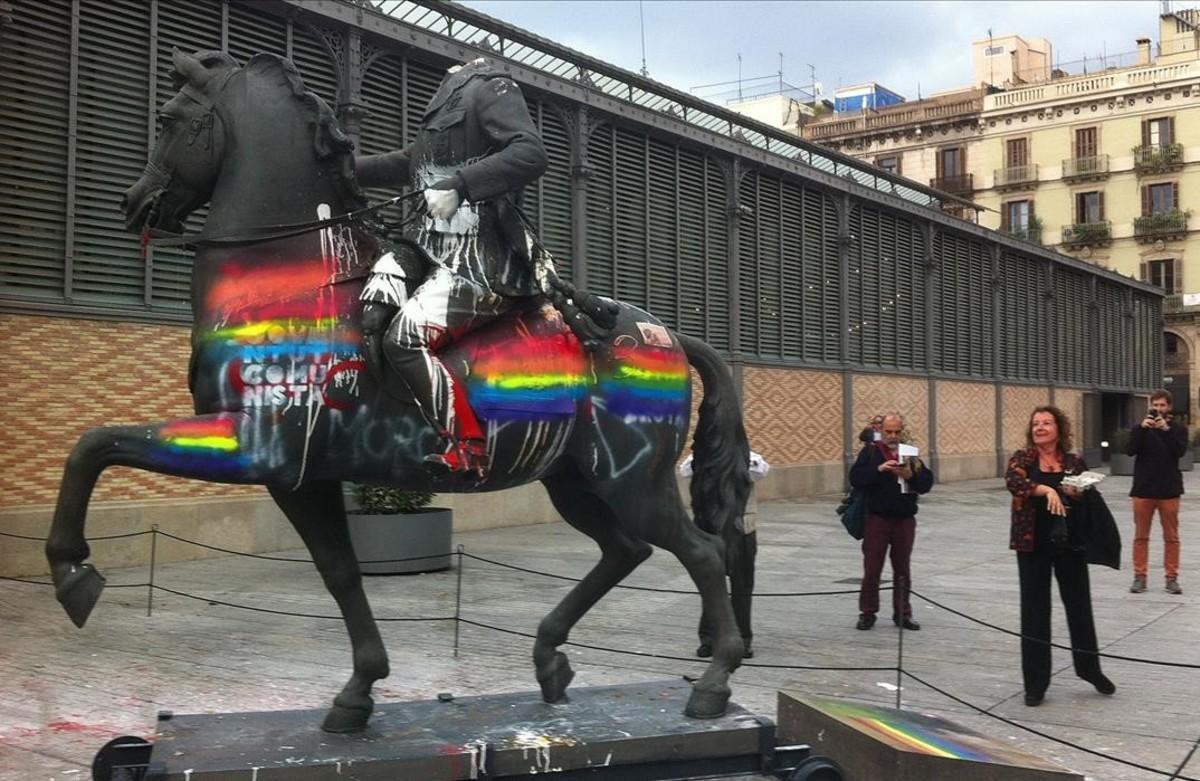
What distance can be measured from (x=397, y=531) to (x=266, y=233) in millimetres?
8265

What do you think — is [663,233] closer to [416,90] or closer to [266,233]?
[416,90]

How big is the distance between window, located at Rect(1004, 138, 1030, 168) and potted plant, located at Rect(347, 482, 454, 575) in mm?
44305

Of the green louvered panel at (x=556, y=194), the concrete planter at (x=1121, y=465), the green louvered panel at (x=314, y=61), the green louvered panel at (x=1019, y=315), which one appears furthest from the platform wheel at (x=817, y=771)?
the concrete planter at (x=1121, y=465)

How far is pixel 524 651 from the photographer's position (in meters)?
8.20

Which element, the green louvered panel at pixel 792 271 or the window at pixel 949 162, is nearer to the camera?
the green louvered panel at pixel 792 271

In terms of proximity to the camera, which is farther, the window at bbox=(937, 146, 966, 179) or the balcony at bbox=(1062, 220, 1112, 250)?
the window at bbox=(937, 146, 966, 179)

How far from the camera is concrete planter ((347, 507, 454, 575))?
39.2ft

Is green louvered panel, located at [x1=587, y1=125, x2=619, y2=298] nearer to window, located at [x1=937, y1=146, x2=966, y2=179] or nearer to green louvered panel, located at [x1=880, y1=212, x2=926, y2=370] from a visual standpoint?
green louvered panel, located at [x1=880, y1=212, x2=926, y2=370]

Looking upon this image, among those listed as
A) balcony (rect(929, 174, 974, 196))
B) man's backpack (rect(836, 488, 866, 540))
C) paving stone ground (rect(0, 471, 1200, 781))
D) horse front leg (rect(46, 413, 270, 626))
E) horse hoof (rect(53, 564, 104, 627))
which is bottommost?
paving stone ground (rect(0, 471, 1200, 781))

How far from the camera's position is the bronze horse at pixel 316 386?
12.9 feet

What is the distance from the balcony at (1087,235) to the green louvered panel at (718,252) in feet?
111

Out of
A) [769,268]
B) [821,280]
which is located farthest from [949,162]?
[769,268]

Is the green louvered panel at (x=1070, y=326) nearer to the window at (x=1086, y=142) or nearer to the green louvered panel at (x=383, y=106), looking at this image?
the window at (x=1086, y=142)

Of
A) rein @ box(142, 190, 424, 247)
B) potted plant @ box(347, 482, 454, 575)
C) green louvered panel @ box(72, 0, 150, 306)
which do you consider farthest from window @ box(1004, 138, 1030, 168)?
rein @ box(142, 190, 424, 247)
